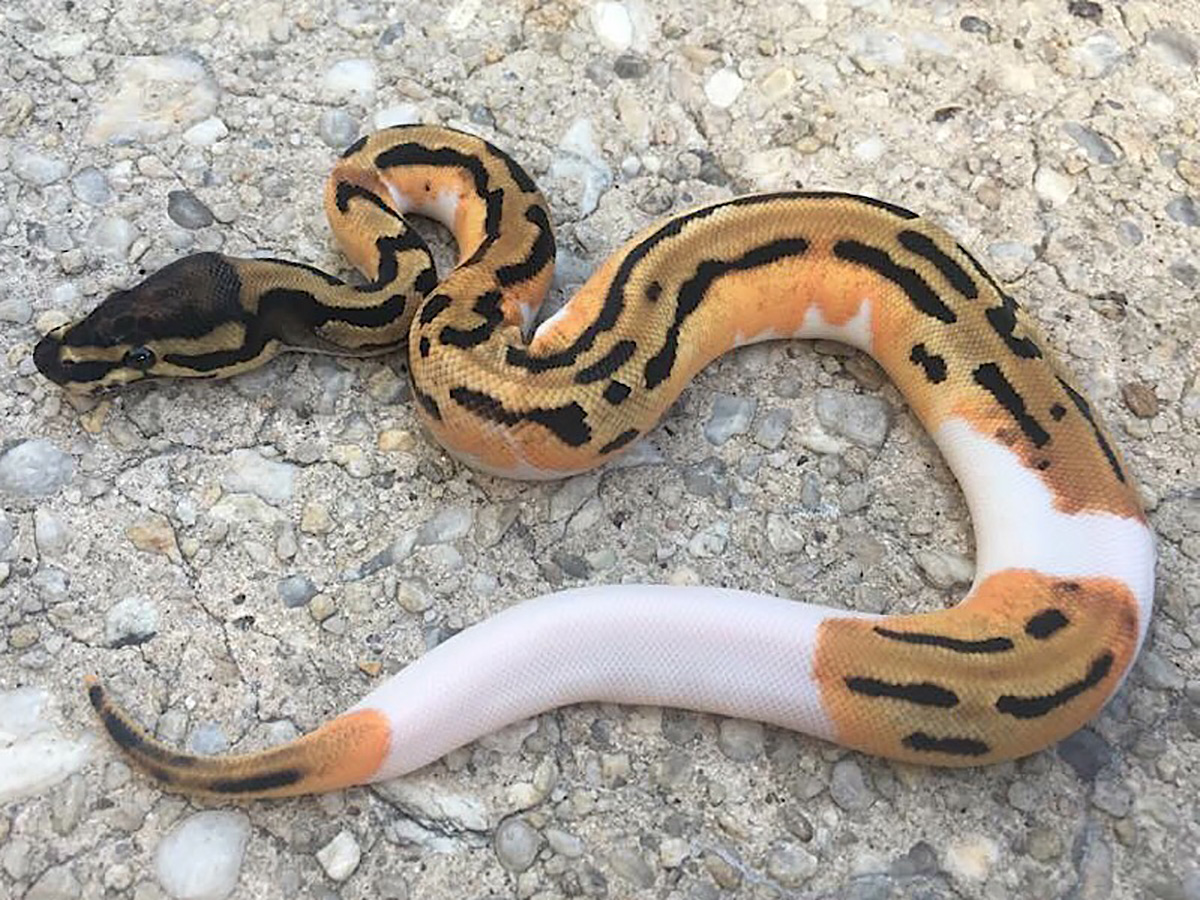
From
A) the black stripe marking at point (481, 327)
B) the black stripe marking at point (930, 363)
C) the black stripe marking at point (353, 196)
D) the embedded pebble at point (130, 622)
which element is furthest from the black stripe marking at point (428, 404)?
the black stripe marking at point (930, 363)

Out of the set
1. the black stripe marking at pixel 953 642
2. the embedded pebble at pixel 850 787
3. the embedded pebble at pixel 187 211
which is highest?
the embedded pebble at pixel 187 211

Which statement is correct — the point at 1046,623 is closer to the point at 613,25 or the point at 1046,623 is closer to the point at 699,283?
the point at 699,283

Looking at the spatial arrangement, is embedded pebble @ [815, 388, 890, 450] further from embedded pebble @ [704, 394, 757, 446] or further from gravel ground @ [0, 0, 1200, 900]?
embedded pebble @ [704, 394, 757, 446]

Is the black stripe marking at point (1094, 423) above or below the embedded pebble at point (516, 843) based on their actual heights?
above

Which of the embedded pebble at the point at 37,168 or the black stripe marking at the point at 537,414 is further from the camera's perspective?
the embedded pebble at the point at 37,168

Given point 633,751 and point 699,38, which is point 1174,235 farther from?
point 633,751

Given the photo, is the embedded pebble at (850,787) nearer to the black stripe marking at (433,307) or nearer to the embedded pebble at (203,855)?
the embedded pebble at (203,855)

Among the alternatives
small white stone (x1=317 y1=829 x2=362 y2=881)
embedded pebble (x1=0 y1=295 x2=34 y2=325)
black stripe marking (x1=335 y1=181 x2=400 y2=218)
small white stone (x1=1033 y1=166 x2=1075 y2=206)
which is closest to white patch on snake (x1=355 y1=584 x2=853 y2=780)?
small white stone (x1=317 y1=829 x2=362 y2=881)
